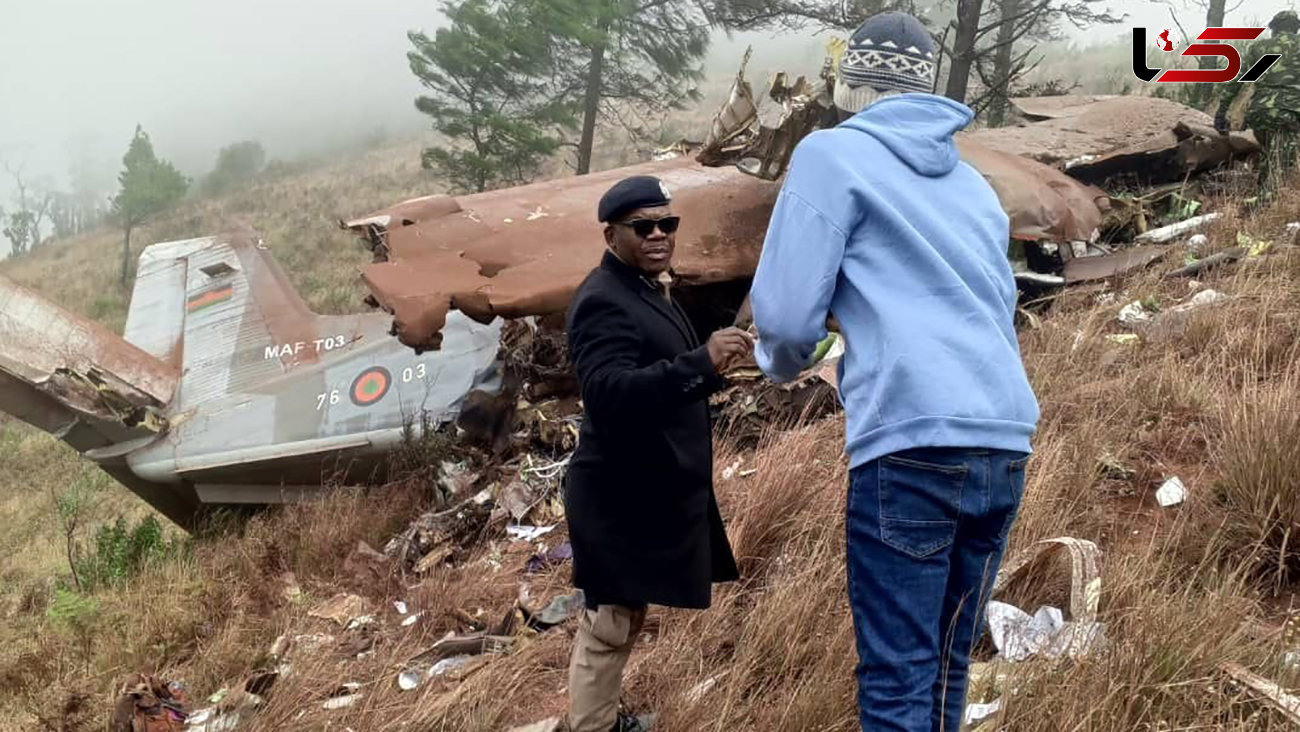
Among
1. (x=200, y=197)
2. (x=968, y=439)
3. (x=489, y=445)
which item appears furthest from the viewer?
(x=200, y=197)

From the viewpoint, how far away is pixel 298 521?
5.70m

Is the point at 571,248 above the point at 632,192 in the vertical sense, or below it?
below

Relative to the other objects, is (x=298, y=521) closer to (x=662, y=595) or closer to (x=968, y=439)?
(x=662, y=595)

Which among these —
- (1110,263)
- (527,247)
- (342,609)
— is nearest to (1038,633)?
(342,609)

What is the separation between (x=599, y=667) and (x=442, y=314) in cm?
288

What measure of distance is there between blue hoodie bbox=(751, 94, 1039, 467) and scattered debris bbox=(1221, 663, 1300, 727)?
866 mm

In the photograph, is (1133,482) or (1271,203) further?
(1271,203)

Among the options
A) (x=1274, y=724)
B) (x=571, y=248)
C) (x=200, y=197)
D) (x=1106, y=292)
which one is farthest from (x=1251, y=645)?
(x=200, y=197)

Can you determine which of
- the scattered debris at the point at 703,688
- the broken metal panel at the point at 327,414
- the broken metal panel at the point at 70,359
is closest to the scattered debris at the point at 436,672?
the scattered debris at the point at 703,688

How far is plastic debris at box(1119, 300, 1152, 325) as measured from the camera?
506cm

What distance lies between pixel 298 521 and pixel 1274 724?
5.36 metres

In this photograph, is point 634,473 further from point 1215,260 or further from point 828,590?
point 1215,260

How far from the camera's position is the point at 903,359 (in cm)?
148

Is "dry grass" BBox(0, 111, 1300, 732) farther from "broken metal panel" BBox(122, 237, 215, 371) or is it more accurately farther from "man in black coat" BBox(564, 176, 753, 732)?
"broken metal panel" BBox(122, 237, 215, 371)
